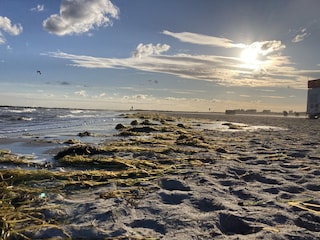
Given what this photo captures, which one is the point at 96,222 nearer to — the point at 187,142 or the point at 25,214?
the point at 25,214

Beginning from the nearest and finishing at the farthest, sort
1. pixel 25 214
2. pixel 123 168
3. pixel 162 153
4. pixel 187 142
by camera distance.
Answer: pixel 25 214, pixel 123 168, pixel 162 153, pixel 187 142

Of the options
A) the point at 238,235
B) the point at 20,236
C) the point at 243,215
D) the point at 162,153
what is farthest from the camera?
the point at 162,153

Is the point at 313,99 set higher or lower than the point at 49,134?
higher

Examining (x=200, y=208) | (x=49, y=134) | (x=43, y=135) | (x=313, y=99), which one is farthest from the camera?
(x=313, y=99)

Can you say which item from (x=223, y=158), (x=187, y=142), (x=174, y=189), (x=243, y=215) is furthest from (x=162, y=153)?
(x=243, y=215)

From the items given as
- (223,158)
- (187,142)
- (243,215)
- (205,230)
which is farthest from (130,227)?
(187,142)

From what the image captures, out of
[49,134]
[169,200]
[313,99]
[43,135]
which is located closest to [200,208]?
[169,200]

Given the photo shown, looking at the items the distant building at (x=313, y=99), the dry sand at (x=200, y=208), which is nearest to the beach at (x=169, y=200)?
the dry sand at (x=200, y=208)

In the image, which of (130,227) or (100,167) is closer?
(130,227)

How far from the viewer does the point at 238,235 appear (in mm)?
3012

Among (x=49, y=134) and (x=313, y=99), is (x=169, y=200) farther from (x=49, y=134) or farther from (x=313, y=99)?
(x=313, y=99)

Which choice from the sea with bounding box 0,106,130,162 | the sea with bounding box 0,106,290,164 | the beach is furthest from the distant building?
the beach

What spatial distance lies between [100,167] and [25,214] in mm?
2824

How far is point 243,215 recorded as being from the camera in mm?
3494
